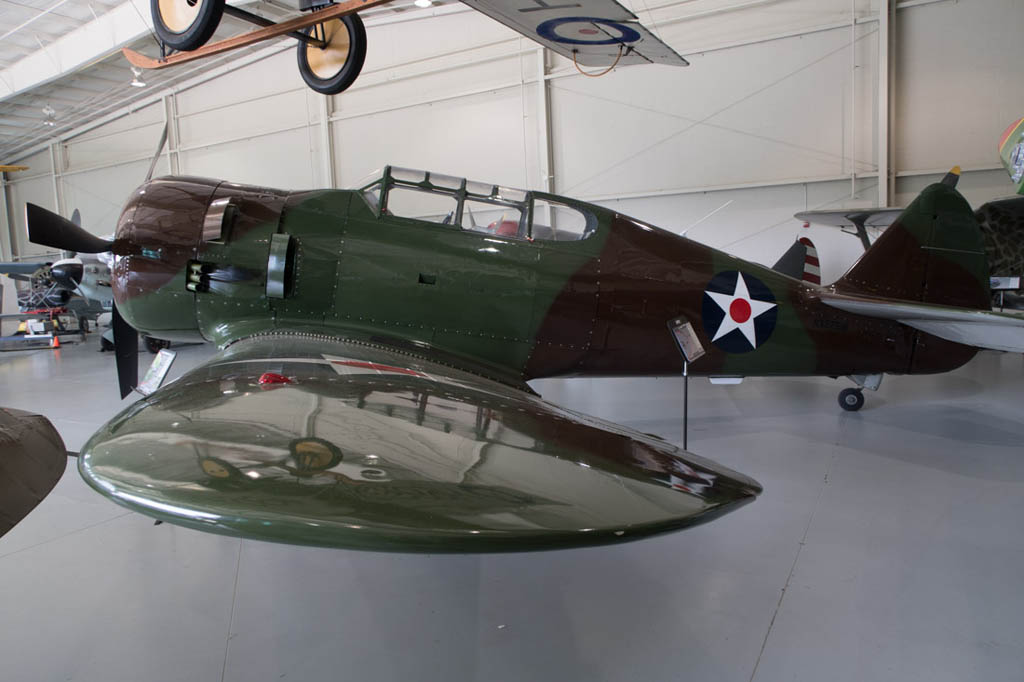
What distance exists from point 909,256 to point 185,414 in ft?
19.0

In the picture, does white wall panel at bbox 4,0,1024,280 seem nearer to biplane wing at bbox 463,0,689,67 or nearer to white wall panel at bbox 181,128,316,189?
white wall panel at bbox 181,128,316,189

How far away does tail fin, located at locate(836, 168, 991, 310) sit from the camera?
16.8 feet

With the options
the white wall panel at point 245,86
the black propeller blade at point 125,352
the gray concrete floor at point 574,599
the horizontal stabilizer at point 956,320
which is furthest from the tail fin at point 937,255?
the white wall panel at point 245,86

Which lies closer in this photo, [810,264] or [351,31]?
[351,31]

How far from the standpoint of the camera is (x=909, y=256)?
16.8 feet

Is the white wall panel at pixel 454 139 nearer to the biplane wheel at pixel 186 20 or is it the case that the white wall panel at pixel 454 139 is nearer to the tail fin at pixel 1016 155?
the biplane wheel at pixel 186 20

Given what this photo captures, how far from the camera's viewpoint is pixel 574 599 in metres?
2.51

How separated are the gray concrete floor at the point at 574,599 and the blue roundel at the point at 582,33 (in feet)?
17.5

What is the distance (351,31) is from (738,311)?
650 centimetres

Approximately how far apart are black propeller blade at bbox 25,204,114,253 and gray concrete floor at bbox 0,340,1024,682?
5.53 feet

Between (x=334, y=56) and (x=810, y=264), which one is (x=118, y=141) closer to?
(x=334, y=56)

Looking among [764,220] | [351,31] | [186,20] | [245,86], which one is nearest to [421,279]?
[186,20]

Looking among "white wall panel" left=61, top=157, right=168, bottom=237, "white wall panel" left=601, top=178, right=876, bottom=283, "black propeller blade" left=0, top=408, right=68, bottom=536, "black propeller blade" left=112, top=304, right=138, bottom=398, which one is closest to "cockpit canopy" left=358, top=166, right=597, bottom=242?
"black propeller blade" left=0, top=408, right=68, bottom=536

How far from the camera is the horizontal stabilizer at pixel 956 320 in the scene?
3785 mm
